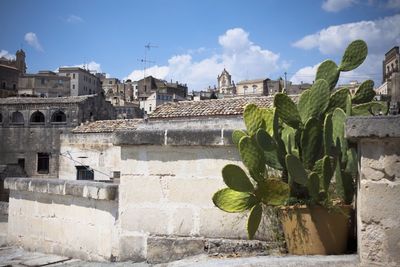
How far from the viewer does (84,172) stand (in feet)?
99.5

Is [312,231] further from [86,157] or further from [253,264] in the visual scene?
[86,157]

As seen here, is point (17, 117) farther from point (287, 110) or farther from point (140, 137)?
point (287, 110)

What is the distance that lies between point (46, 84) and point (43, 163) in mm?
45623

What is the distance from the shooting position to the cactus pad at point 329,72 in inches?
134

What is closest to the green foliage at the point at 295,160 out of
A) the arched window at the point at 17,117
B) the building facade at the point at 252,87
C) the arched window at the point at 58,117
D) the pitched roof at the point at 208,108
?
the pitched roof at the point at 208,108

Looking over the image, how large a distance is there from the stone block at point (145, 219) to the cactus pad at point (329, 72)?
73.8 inches

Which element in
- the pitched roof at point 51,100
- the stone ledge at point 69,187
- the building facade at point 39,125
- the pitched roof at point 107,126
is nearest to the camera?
the stone ledge at point 69,187

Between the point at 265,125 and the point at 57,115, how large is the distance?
35.1 metres

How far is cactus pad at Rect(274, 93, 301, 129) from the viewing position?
9.74 ft

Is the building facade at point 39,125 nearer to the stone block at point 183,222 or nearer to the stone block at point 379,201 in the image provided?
the stone block at point 183,222

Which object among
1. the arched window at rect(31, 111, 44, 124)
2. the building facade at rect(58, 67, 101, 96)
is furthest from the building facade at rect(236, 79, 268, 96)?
the arched window at rect(31, 111, 44, 124)

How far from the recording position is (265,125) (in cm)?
322

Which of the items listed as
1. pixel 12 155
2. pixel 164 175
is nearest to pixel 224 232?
pixel 164 175

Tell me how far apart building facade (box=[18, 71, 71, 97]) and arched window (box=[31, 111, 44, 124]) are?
131 feet
